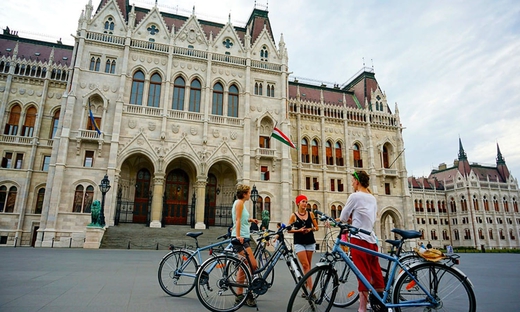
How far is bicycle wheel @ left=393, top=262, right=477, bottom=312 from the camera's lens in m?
4.28

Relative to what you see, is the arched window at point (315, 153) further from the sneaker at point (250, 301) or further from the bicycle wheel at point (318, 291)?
the bicycle wheel at point (318, 291)

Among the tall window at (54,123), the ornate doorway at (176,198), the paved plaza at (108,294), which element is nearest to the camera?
the paved plaza at (108,294)

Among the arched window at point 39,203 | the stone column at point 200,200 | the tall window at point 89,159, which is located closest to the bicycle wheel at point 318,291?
the stone column at point 200,200

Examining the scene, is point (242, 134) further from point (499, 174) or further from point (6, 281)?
point (499, 174)

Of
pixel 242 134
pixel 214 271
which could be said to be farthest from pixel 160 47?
pixel 214 271

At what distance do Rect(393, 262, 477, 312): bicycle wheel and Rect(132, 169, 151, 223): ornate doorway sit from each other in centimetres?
2595

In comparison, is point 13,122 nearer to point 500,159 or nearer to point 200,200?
point 200,200

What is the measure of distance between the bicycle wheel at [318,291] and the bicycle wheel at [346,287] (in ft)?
2.11

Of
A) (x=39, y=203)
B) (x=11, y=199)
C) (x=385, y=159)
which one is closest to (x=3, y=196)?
(x=11, y=199)

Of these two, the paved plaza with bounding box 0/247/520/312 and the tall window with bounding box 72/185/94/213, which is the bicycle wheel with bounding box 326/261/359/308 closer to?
the paved plaza with bounding box 0/247/520/312

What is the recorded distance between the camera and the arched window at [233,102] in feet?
101

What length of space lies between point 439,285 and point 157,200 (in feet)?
79.9

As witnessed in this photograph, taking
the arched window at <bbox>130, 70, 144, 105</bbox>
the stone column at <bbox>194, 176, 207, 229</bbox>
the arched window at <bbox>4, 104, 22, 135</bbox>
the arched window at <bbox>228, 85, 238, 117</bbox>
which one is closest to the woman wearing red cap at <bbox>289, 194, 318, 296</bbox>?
the stone column at <bbox>194, 176, 207, 229</bbox>

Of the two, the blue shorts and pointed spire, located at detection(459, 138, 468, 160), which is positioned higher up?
pointed spire, located at detection(459, 138, 468, 160)
